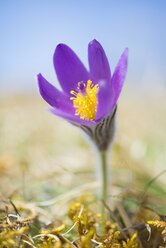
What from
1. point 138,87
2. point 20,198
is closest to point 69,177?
point 20,198

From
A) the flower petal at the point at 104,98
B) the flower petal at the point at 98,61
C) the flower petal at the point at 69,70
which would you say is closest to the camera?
the flower petal at the point at 104,98

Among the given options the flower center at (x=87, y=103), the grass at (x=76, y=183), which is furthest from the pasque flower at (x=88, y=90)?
the grass at (x=76, y=183)

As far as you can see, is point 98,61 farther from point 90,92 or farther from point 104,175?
point 104,175

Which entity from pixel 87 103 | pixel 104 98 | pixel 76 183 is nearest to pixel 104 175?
pixel 87 103

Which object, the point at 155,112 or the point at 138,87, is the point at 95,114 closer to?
the point at 155,112

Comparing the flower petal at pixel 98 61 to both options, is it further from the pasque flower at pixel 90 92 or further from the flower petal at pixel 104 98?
the flower petal at pixel 104 98

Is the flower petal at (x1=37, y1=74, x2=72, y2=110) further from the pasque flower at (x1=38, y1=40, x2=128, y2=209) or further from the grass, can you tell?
the grass

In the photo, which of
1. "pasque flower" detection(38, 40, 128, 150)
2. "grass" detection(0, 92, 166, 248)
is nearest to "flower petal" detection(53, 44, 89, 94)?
"pasque flower" detection(38, 40, 128, 150)
